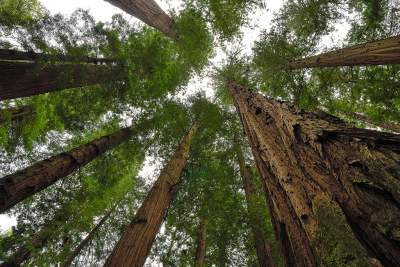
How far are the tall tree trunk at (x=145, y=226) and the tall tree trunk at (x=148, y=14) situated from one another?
5.64 metres

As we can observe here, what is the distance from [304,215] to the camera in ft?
6.21

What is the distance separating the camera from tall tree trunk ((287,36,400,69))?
5242mm

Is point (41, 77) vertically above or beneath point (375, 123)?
beneath

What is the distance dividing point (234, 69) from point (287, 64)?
3627 mm

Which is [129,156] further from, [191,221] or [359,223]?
[359,223]

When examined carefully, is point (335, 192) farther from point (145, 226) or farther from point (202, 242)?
point (202, 242)

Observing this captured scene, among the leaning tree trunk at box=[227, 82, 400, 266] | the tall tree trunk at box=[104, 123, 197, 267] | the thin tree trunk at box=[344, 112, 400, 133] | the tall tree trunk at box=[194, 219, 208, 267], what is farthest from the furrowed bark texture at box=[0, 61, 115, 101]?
the thin tree trunk at box=[344, 112, 400, 133]

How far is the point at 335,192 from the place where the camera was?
1937mm

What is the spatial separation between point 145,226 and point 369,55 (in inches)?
222

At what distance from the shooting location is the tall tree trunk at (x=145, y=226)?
12.3 feet

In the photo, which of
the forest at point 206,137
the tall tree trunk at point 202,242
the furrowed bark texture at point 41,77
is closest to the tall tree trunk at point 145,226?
the forest at point 206,137

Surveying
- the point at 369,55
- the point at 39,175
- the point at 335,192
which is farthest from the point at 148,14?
the point at 335,192

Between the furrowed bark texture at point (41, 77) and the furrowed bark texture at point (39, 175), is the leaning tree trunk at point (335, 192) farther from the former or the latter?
the furrowed bark texture at point (41, 77)

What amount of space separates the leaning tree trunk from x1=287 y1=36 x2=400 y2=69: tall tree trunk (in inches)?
131
